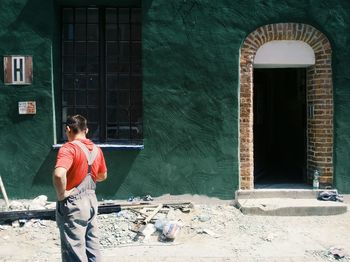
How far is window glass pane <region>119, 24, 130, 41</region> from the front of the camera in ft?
30.9

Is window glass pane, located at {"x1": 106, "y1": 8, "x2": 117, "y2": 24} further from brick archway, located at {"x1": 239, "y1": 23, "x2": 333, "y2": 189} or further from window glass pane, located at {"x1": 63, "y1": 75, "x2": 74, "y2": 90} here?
brick archway, located at {"x1": 239, "y1": 23, "x2": 333, "y2": 189}

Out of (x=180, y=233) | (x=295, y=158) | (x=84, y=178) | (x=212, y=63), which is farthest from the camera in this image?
(x=295, y=158)

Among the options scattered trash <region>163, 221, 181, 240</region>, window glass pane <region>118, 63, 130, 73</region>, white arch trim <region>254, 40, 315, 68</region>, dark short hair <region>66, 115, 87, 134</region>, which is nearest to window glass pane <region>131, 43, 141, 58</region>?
window glass pane <region>118, 63, 130, 73</region>

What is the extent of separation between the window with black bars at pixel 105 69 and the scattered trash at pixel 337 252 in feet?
12.9

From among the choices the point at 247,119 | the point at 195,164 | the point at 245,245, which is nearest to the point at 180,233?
the point at 245,245

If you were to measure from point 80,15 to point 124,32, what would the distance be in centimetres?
85

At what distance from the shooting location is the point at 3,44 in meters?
9.07

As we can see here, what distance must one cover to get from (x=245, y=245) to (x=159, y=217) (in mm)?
1444

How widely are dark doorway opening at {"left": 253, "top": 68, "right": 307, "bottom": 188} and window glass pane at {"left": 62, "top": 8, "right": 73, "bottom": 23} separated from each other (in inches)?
164

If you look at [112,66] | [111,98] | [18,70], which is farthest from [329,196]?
[18,70]

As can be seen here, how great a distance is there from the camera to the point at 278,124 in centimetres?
1295

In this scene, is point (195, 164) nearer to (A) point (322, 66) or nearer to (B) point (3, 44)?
(A) point (322, 66)

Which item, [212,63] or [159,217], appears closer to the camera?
[159,217]

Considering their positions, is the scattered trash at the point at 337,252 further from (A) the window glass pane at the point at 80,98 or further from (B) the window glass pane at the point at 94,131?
(A) the window glass pane at the point at 80,98
